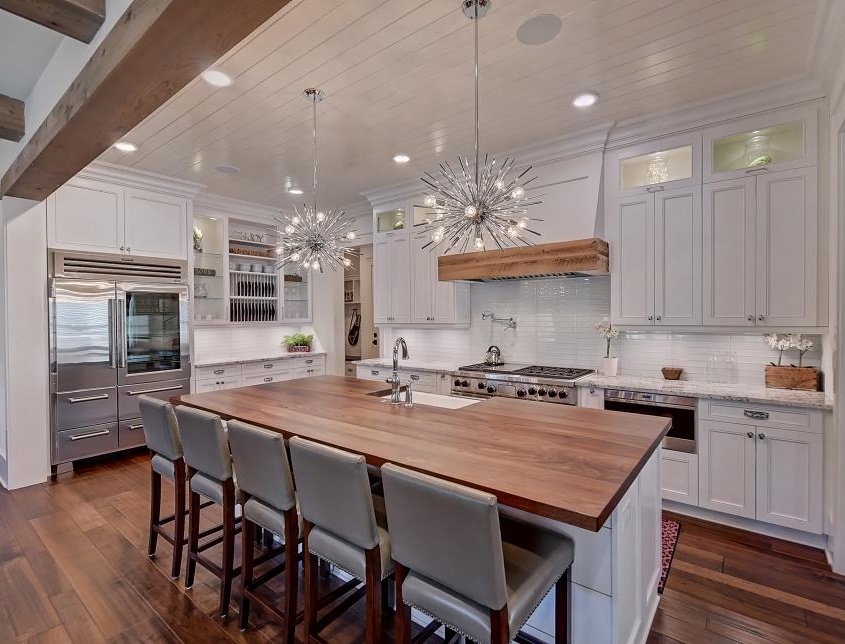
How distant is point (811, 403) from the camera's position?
2.61 meters

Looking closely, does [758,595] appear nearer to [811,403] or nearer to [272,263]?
[811,403]

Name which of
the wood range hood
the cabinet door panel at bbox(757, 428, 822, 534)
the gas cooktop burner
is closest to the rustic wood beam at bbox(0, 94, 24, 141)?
the wood range hood

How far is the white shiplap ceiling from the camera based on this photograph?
212 cm

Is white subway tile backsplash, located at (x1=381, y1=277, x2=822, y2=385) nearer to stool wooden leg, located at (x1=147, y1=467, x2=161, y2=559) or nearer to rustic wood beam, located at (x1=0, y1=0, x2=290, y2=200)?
stool wooden leg, located at (x1=147, y1=467, x2=161, y2=559)

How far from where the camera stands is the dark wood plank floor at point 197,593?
203 cm

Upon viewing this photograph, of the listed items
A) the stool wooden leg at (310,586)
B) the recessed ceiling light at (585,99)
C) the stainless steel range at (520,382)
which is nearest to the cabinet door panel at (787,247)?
the recessed ceiling light at (585,99)

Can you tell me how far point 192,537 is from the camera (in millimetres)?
2352

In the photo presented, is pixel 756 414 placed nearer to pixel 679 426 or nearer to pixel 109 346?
pixel 679 426

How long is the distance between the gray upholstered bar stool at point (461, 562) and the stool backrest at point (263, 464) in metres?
0.61

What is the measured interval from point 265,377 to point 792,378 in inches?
210

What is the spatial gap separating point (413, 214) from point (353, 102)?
194 cm

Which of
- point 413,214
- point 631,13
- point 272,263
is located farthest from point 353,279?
point 631,13

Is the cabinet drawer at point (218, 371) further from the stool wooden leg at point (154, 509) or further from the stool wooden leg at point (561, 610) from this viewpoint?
the stool wooden leg at point (561, 610)

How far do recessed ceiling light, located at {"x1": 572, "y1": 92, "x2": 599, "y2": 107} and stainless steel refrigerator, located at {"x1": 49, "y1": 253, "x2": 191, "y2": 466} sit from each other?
423 cm
